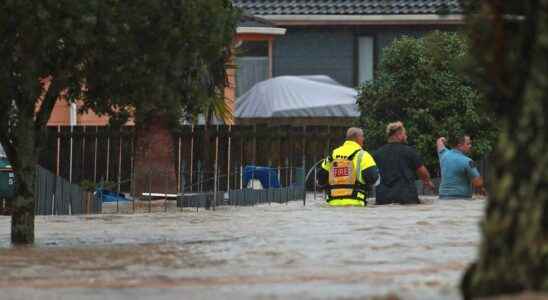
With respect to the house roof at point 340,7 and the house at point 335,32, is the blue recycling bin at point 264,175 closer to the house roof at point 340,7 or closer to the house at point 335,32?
the house at point 335,32

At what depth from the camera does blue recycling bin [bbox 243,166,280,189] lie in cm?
2929

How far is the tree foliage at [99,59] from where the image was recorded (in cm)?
1548

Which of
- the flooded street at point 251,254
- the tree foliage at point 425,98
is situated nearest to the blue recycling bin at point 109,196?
the flooded street at point 251,254

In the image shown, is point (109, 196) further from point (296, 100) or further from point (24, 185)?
point (296, 100)

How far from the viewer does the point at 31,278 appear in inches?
504

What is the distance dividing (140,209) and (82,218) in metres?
3.11

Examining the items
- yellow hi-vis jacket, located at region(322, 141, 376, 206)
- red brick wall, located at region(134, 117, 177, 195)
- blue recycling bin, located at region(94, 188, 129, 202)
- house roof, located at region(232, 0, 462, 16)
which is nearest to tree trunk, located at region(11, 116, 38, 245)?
yellow hi-vis jacket, located at region(322, 141, 376, 206)

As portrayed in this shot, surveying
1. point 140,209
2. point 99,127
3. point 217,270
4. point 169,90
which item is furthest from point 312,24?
point 217,270

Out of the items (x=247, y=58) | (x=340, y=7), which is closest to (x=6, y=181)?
(x=247, y=58)

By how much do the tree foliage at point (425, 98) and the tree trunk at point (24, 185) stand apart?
49.3ft

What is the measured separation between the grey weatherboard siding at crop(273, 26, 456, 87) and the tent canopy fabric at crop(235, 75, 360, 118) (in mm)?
2207

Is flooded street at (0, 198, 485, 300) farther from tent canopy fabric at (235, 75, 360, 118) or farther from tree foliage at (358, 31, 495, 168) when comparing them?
tent canopy fabric at (235, 75, 360, 118)

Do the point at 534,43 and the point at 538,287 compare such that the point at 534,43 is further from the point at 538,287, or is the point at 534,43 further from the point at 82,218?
the point at 82,218

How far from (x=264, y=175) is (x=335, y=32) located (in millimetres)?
14114
